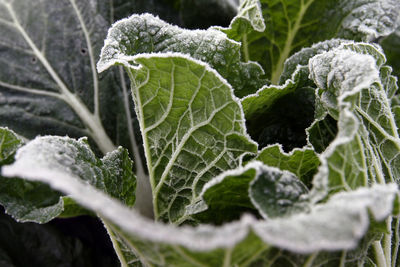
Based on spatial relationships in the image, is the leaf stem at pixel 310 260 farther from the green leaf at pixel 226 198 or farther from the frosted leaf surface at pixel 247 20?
the frosted leaf surface at pixel 247 20

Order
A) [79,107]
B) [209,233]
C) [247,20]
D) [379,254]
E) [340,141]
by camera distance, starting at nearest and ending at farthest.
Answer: [209,233], [340,141], [379,254], [247,20], [79,107]

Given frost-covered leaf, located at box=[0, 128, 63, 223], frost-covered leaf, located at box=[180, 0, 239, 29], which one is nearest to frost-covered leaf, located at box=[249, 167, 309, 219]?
frost-covered leaf, located at box=[0, 128, 63, 223]

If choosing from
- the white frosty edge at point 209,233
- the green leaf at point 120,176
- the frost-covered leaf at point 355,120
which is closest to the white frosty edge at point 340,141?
the frost-covered leaf at point 355,120

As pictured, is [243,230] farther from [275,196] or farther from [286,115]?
[286,115]

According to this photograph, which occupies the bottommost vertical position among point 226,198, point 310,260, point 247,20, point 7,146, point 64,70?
point 310,260

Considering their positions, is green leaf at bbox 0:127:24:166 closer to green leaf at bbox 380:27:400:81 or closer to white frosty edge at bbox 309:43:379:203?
white frosty edge at bbox 309:43:379:203

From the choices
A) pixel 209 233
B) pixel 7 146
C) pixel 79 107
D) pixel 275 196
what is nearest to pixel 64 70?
pixel 79 107

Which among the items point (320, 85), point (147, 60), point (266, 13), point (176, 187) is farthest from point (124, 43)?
point (266, 13)
